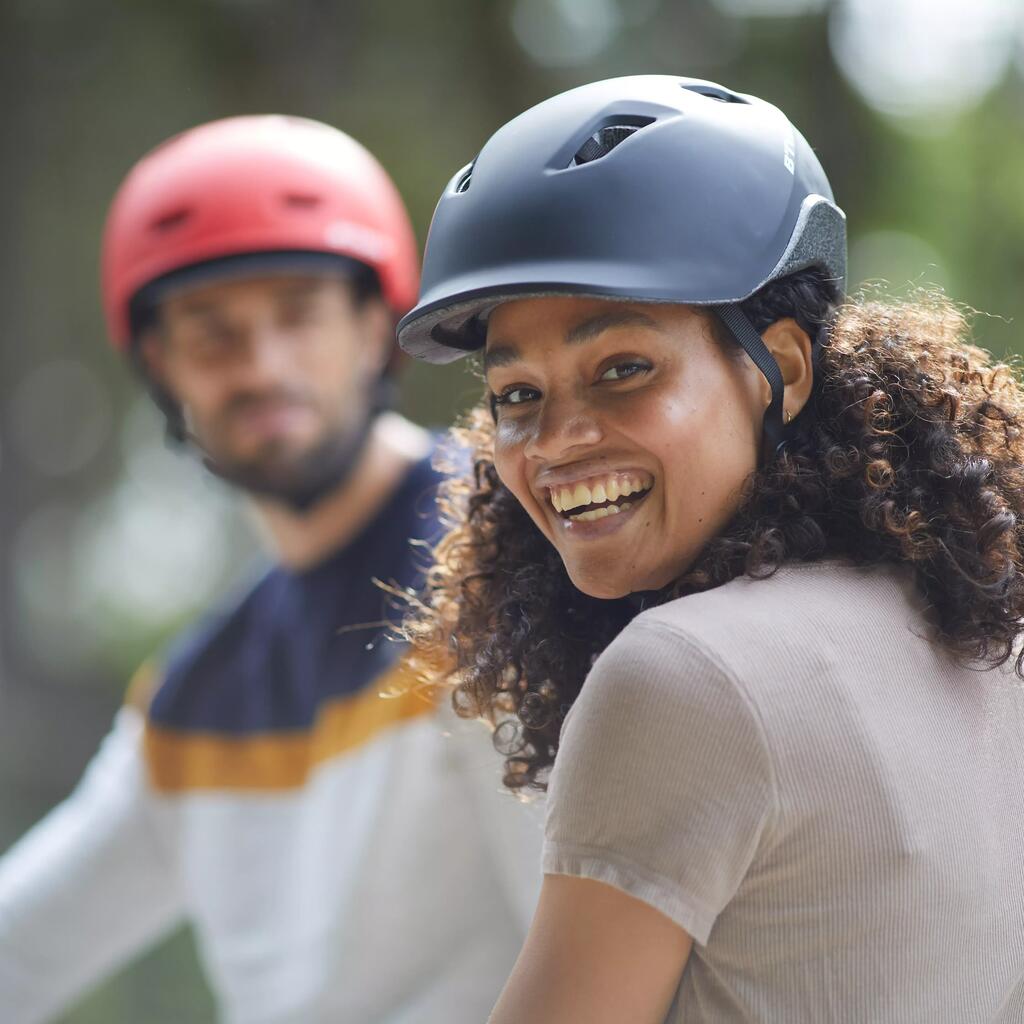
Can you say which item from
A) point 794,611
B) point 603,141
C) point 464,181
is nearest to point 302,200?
point 464,181

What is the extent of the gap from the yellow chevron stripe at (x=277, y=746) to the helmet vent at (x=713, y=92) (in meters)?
1.49

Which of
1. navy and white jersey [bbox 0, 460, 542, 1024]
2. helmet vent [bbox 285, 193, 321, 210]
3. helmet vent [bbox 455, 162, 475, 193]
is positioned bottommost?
navy and white jersey [bbox 0, 460, 542, 1024]

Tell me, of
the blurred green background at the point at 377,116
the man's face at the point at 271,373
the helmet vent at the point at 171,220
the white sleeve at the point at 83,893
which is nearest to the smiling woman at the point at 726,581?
the man's face at the point at 271,373

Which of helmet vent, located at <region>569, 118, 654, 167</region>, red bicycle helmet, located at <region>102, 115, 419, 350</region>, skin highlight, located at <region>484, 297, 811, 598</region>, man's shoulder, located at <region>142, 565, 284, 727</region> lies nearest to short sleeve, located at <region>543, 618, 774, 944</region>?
skin highlight, located at <region>484, 297, 811, 598</region>

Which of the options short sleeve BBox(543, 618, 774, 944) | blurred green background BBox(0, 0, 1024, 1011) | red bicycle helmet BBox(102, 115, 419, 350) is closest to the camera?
short sleeve BBox(543, 618, 774, 944)

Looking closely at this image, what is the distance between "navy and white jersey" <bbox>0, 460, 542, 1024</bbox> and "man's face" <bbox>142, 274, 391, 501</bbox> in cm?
28

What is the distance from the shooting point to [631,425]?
1.88 m

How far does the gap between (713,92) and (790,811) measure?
111 centimetres

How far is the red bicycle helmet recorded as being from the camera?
423 cm

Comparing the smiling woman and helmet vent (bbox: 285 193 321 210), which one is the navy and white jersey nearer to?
helmet vent (bbox: 285 193 321 210)

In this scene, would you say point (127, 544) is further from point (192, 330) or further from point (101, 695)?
point (192, 330)

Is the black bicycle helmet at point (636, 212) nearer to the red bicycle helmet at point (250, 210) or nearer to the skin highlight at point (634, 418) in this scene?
the skin highlight at point (634, 418)

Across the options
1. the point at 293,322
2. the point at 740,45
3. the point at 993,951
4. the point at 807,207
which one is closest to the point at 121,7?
the point at 740,45

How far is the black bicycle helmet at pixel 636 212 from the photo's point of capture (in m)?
1.85
